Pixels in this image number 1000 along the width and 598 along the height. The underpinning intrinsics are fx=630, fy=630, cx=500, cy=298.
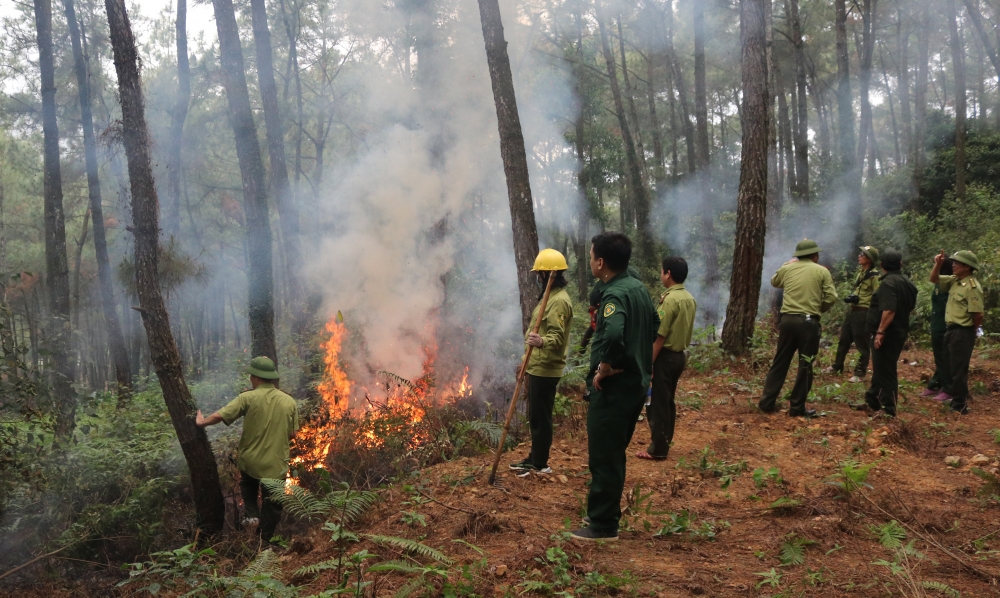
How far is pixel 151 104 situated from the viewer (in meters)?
25.5

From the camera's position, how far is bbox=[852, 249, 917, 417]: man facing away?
296 inches

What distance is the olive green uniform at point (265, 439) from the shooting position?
644 cm

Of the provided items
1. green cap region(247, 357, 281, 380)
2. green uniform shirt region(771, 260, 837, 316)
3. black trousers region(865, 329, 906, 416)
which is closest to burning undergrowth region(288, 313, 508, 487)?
green cap region(247, 357, 281, 380)

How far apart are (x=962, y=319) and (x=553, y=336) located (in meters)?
5.78

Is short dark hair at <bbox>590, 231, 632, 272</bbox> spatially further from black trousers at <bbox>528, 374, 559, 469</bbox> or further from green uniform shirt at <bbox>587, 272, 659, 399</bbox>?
black trousers at <bbox>528, 374, 559, 469</bbox>

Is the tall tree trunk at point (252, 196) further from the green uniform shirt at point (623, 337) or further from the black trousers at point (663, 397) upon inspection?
the green uniform shirt at point (623, 337)

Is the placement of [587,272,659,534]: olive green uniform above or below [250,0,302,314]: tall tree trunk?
below

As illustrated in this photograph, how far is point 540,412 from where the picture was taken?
5.78 metres

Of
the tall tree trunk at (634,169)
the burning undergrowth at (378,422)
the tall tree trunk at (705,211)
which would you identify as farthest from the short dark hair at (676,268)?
the tall tree trunk at (634,169)

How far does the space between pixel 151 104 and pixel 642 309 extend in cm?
2707

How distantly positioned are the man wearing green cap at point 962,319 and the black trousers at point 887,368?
3.11 feet

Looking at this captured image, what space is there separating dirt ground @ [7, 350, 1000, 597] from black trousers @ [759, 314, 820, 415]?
233mm

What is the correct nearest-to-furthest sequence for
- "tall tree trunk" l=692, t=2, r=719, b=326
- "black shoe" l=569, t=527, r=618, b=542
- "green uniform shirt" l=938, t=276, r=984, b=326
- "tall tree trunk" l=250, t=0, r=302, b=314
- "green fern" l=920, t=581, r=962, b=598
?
"green fern" l=920, t=581, r=962, b=598
"black shoe" l=569, t=527, r=618, b=542
"green uniform shirt" l=938, t=276, r=984, b=326
"tall tree trunk" l=250, t=0, r=302, b=314
"tall tree trunk" l=692, t=2, r=719, b=326

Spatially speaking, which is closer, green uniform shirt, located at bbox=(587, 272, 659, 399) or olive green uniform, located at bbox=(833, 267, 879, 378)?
green uniform shirt, located at bbox=(587, 272, 659, 399)
